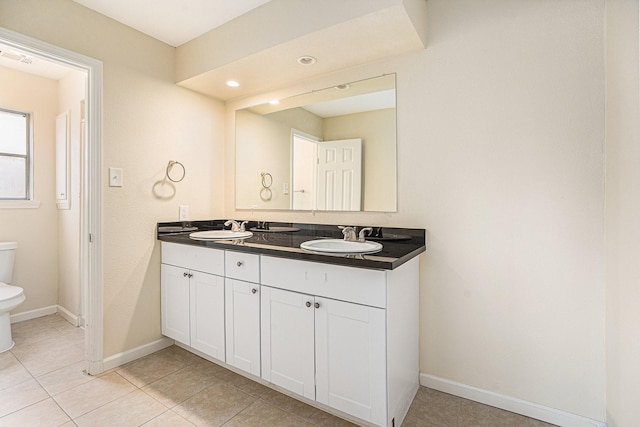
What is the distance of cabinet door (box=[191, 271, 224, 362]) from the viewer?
1.95 metres

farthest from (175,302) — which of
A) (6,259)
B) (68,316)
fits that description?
(6,259)

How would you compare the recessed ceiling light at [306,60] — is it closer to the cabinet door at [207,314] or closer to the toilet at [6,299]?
the cabinet door at [207,314]

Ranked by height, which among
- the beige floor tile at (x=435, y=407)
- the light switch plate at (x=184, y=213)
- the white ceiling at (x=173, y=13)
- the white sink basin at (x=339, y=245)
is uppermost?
the white ceiling at (x=173, y=13)

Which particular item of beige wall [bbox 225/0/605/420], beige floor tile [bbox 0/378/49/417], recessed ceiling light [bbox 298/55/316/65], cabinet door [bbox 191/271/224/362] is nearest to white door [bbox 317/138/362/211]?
beige wall [bbox 225/0/605/420]

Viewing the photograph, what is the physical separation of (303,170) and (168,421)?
1.68 metres

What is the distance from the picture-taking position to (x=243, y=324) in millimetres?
1825

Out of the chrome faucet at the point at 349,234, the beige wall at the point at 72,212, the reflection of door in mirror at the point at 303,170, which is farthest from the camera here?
the beige wall at the point at 72,212

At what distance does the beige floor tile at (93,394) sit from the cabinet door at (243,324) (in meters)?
0.64

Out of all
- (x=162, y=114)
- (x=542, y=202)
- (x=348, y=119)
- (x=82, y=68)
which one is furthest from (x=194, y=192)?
(x=542, y=202)

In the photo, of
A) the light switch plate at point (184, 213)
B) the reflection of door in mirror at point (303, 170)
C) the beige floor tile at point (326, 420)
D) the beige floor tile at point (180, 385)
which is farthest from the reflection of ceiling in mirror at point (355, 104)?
the beige floor tile at point (180, 385)

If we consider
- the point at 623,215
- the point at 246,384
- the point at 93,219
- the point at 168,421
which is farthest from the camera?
the point at 93,219

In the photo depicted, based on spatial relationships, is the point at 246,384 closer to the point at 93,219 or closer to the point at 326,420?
the point at 326,420

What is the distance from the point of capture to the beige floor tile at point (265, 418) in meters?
1.56

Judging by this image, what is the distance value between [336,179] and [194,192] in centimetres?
120
